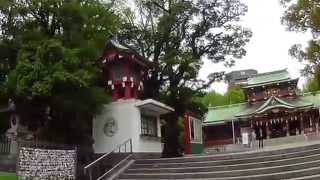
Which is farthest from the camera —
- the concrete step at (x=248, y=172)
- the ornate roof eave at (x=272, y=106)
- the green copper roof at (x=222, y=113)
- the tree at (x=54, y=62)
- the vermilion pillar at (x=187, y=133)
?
the green copper roof at (x=222, y=113)

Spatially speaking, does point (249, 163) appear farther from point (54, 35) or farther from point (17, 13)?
point (17, 13)

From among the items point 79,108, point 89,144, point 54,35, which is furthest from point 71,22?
point 89,144

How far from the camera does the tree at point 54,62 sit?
16188 mm

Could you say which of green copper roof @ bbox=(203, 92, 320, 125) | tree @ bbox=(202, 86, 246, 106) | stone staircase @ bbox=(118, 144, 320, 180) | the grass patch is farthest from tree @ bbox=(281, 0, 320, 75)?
tree @ bbox=(202, 86, 246, 106)

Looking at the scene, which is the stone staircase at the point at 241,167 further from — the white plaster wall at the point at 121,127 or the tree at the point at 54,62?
the tree at the point at 54,62

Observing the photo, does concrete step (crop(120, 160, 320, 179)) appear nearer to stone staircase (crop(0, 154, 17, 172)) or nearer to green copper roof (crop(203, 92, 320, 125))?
stone staircase (crop(0, 154, 17, 172))

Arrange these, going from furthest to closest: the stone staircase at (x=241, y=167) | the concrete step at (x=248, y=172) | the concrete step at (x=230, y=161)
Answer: the concrete step at (x=230, y=161)
the concrete step at (x=248, y=172)
the stone staircase at (x=241, y=167)

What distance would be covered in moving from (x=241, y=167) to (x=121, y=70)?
26.7 feet

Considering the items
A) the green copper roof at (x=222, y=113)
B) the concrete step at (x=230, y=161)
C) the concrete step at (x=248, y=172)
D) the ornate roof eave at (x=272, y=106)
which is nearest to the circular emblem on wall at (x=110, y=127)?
the concrete step at (x=230, y=161)

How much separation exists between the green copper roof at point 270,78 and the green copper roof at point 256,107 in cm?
209

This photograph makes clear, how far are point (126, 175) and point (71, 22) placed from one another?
6.70 m

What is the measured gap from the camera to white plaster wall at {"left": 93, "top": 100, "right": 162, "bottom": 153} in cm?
1983

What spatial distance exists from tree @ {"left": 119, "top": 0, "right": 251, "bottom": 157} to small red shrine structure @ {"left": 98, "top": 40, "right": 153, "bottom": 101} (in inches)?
94.1

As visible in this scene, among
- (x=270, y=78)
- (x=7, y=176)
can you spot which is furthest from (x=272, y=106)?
(x=7, y=176)
